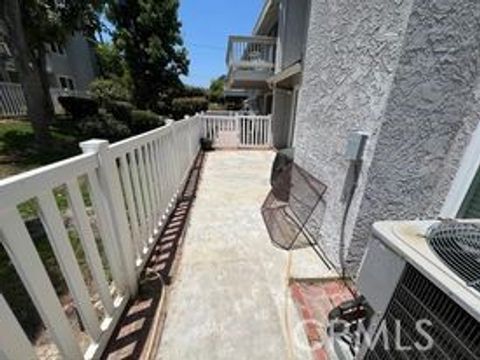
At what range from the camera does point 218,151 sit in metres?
8.54

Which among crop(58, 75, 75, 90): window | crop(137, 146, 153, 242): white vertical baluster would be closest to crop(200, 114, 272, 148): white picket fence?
crop(137, 146, 153, 242): white vertical baluster

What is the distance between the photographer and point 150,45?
14953 millimetres

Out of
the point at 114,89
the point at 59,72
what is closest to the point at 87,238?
the point at 114,89

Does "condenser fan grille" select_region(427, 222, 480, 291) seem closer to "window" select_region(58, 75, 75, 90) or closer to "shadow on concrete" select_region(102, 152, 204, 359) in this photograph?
"shadow on concrete" select_region(102, 152, 204, 359)

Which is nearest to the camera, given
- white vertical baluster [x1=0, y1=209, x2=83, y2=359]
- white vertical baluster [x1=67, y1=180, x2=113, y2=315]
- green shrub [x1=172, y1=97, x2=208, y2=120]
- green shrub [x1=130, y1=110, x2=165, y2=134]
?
white vertical baluster [x1=0, y1=209, x2=83, y2=359]

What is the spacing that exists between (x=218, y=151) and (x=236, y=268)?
6.33 m

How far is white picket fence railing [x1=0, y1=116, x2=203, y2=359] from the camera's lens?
3.28 ft

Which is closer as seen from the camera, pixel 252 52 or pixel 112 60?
pixel 252 52

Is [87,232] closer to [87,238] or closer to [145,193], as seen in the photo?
[87,238]

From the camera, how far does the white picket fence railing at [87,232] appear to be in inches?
39.3

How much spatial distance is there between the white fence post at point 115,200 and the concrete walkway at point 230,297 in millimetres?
440

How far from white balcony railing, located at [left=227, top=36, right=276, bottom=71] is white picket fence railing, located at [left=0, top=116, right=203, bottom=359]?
8.40 m

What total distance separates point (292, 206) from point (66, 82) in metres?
20.7

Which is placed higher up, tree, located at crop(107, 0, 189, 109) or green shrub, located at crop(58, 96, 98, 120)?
tree, located at crop(107, 0, 189, 109)
